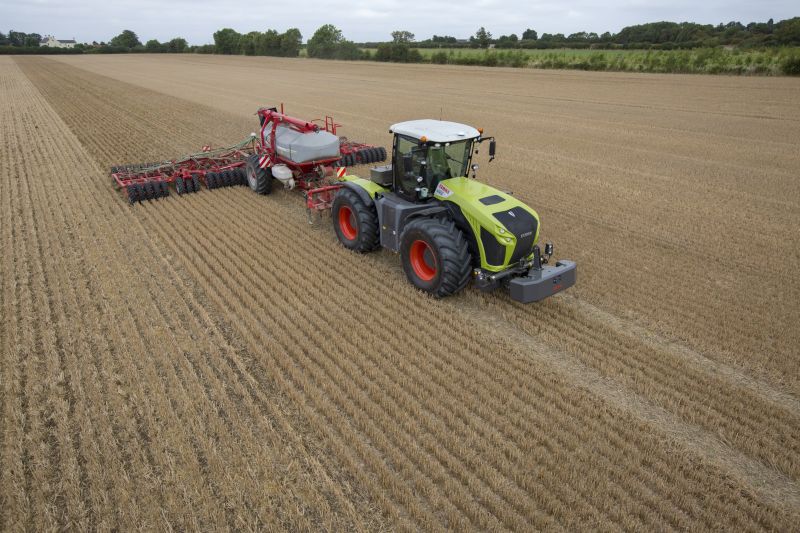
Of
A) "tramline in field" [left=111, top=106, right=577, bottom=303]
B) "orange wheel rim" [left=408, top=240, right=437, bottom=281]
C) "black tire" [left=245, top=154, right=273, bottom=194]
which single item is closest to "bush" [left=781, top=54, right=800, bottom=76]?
"tramline in field" [left=111, top=106, right=577, bottom=303]

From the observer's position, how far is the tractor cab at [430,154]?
21.7 ft

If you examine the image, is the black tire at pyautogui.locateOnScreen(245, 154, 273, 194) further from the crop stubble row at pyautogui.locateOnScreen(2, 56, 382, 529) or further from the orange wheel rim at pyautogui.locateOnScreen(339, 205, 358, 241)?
the crop stubble row at pyautogui.locateOnScreen(2, 56, 382, 529)

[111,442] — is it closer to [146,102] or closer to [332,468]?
[332,468]

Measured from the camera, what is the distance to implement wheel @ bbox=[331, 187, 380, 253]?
7.66m

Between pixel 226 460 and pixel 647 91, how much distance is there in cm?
3084

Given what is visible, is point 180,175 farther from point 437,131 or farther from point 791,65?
point 791,65

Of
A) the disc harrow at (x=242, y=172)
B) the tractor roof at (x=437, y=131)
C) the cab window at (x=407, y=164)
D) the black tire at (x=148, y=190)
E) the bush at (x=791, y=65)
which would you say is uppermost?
the bush at (x=791, y=65)

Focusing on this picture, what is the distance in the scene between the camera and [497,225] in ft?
19.7

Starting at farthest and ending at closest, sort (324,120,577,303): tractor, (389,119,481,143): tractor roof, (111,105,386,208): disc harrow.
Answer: (111,105,386,208): disc harrow, (389,119,481,143): tractor roof, (324,120,577,303): tractor

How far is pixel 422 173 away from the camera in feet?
22.5

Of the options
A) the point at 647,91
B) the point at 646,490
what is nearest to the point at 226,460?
the point at 646,490

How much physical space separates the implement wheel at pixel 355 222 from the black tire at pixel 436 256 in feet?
3.09

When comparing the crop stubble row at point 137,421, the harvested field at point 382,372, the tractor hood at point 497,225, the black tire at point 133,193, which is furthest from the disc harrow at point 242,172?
the tractor hood at point 497,225

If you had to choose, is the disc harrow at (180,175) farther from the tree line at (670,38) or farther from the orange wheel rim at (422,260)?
the tree line at (670,38)
